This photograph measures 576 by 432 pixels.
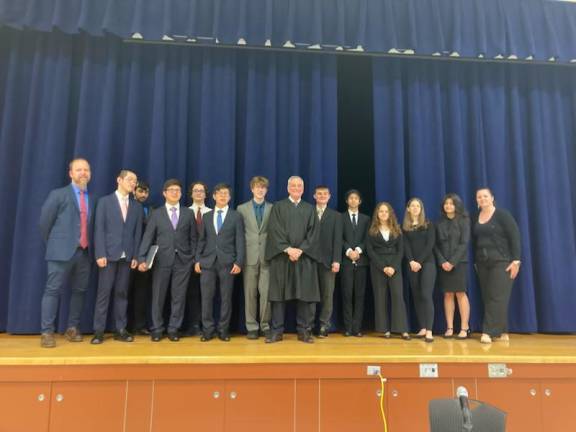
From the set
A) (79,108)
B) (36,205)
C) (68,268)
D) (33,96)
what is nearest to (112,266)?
(68,268)

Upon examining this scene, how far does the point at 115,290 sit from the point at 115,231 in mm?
549

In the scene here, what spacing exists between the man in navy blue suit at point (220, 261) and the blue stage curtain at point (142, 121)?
906 mm

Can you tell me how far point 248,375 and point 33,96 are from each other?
3.98 metres

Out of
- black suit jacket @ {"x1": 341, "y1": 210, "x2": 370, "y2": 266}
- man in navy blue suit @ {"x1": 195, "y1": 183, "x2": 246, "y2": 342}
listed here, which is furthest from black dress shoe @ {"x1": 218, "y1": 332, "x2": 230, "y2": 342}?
black suit jacket @ {"x1": 341, "y1": 210, "x2": 370, "y2": 266}

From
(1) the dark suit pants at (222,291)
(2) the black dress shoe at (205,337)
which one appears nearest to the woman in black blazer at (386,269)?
(1) the dark suit pants at (222,291)

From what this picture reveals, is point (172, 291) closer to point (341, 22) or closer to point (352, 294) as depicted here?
point (352, 294)

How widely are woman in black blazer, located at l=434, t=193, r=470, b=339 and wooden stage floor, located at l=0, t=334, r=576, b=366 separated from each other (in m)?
0.37

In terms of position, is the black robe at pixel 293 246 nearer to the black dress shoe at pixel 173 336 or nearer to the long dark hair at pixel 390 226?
the long dark hair at pixel 390 226

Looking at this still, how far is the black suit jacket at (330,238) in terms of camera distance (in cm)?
383

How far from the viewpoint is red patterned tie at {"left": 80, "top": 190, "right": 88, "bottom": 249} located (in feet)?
11.2

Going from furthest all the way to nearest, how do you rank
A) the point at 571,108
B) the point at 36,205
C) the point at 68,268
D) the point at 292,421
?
the point at 571,108 < the point at 36,205 < the point at 68,268 < the point at 292,421

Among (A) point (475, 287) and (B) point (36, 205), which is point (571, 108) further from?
(B) point (36, 205)

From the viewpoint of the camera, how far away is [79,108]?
430 centimetres

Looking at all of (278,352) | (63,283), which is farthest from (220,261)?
(63,283)
